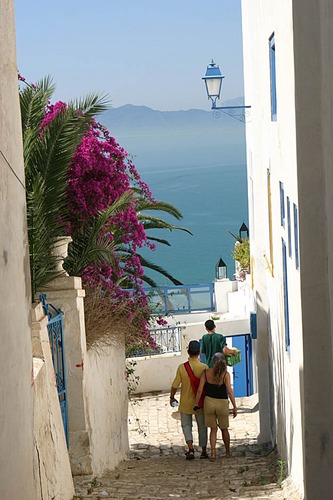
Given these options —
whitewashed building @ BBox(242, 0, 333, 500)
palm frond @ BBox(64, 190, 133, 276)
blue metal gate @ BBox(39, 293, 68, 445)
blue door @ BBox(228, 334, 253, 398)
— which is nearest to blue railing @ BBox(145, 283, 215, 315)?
blue door @ BBox(228, 334, 253, 398)

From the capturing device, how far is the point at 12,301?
25.3 ft

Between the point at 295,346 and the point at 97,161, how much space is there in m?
5.09

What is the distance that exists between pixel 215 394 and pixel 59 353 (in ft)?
10.6

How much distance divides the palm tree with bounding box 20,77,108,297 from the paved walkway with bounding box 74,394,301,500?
2426 millimetres

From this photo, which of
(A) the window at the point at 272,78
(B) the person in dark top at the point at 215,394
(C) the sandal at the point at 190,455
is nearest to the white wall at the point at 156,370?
(C) the sandal at the point at 190,455

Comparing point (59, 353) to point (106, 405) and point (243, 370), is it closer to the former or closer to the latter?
point (106, 405)

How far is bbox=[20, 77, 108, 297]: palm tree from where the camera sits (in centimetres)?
1173

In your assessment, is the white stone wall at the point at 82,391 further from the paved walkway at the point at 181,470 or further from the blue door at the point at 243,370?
the blue door at the point at 243,370

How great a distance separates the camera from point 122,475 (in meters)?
13.4

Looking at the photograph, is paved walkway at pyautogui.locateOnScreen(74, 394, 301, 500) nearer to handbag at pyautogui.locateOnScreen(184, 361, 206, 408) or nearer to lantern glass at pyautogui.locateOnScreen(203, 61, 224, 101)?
handbag at pyautogui.locateOnScreen(184, 361, 206, 408)

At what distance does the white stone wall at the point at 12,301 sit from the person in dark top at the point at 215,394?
5.91 metres

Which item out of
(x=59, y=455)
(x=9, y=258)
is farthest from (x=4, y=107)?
(x=59, y=455)

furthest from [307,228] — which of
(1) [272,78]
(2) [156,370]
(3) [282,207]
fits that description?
(2) [156,370]

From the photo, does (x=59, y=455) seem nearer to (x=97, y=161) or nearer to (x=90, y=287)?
(x=90, y=287)
